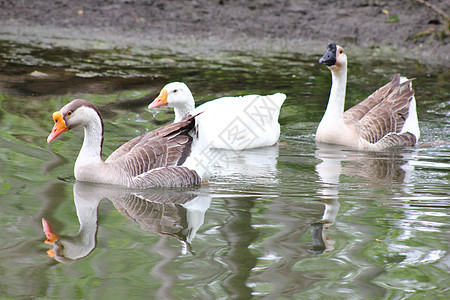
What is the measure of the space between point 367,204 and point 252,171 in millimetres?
1626

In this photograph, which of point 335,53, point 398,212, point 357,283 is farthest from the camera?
point 335,53

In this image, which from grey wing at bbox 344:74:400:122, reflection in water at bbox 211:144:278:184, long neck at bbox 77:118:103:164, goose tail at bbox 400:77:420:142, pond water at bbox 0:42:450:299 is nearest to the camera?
pond water at bbox 0:42:450:299

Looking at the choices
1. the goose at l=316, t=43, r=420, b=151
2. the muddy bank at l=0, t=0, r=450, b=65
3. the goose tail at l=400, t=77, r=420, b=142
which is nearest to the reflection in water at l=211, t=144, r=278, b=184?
the goose at l=316, t=43, r=420, b=151

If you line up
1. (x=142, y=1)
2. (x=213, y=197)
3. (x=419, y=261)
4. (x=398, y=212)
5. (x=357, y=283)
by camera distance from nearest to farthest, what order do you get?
1. (x=357, y=283)
2. (x=419, y=261)
3. (x=398, y=212)
4. (x=213, y=197)
5. (x=142, y=1)

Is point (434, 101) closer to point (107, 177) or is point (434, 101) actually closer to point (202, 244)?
point (107, 177)

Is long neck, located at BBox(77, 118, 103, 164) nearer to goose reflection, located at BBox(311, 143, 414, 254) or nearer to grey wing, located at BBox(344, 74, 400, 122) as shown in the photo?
goose reflection, located at BBox(311, 143, 414, 254)

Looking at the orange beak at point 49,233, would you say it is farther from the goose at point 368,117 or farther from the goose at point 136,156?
the goose at point 368,117

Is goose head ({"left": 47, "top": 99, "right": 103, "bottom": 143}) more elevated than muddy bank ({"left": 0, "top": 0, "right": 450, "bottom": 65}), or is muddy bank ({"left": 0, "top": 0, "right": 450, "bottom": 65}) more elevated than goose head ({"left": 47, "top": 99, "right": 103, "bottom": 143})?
muddy bank ({"left": 0, "top": 0, "right": 450, "bottom": 65})

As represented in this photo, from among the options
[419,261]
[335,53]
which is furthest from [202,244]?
[335,53]

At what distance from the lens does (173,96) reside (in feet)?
25.6

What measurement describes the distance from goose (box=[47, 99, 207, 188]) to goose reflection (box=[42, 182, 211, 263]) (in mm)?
123

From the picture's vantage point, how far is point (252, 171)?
7047mm

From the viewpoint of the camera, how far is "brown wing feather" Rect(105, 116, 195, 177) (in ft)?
20.9

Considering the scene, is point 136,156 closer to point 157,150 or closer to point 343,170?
point 157,150
